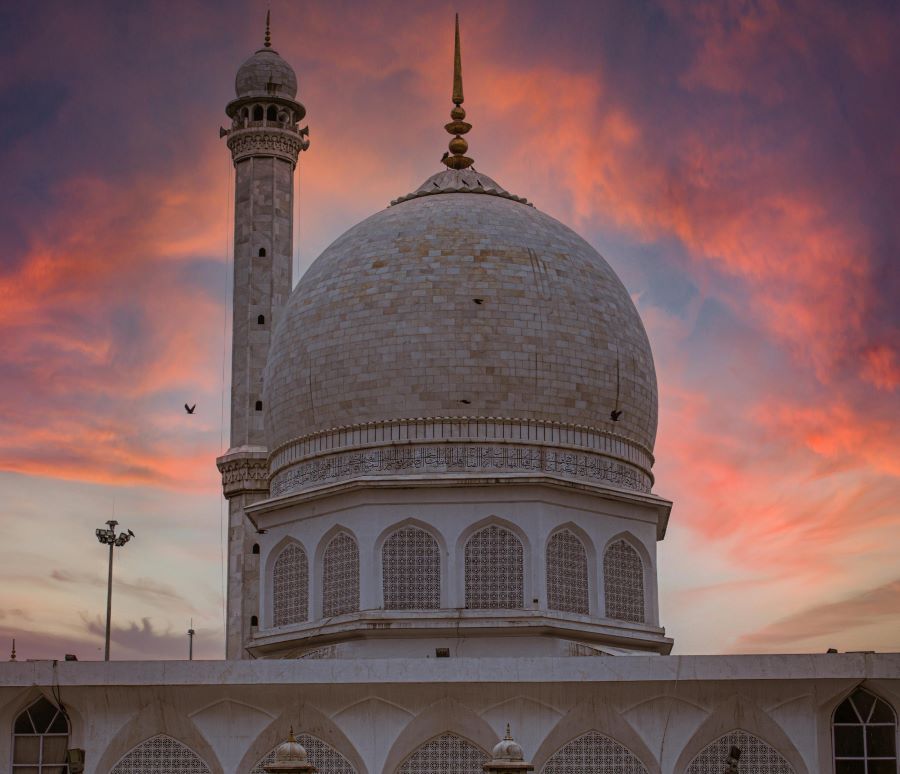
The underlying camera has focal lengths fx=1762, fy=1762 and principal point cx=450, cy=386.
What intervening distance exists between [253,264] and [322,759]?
699 inches

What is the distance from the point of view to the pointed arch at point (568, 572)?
27562 millimetres

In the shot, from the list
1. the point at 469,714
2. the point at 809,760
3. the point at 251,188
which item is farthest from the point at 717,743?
the point at 251,188

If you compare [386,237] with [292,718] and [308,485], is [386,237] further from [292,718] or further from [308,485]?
[292,718]

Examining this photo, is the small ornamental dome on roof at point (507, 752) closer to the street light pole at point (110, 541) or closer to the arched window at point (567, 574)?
the arched window at point (567, 574)

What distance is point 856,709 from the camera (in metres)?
24.6

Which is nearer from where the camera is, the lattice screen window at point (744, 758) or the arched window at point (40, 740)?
the lattice screen window at point (744, 758)

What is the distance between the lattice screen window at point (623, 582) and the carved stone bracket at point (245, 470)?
1180 centimetres

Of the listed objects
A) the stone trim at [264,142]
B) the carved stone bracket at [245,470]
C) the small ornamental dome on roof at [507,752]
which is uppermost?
the stone trim at [264,142]

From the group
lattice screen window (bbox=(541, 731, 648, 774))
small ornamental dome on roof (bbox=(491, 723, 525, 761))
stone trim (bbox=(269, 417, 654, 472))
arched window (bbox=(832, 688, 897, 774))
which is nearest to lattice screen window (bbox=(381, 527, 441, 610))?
stone trim (bbox=(269, 417, 654, 472))

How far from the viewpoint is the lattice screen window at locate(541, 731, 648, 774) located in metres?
24.7

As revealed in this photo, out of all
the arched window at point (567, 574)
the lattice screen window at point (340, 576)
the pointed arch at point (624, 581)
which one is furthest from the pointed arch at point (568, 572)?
the lattice screen window at point (340, 576)

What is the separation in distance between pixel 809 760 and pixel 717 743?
1274 mm

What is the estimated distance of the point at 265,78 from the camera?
138ft

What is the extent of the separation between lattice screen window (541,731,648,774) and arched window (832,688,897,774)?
2.75 m
